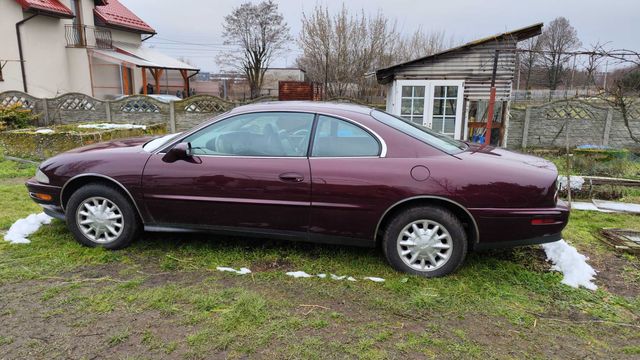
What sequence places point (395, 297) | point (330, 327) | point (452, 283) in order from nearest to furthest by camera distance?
point (330, 327) → point (395, 297) → point (452, 283)

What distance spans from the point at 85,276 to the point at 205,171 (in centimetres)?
132

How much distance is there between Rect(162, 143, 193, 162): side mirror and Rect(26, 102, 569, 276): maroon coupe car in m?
0.01

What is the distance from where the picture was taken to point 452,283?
3.51m

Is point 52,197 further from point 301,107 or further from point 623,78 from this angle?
point 623,78

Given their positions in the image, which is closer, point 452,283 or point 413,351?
point 413,351

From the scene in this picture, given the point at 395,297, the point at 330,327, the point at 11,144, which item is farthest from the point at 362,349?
the point at 11,144

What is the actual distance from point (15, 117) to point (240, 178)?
12735mm

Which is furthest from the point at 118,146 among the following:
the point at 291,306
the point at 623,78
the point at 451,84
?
the point at 451,84

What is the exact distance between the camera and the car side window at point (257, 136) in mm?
3758

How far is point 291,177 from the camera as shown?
3.61 m

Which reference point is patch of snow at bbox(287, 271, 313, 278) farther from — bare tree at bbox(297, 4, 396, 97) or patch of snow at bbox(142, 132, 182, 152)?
bare tree at bbox(297, 4, 396, 97)

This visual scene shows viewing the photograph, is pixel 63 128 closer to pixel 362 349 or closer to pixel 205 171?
pixel 205 171

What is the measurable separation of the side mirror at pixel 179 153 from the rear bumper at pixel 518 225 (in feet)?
8.14

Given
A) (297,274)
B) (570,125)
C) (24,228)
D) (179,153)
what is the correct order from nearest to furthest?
(297,274) < (179,153) < (24,228) < (570,125)
